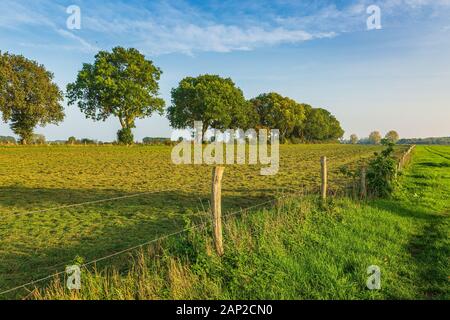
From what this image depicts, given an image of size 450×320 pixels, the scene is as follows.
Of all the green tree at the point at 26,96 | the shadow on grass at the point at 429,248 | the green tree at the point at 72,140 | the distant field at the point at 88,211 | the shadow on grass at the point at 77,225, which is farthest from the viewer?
the green tree at the point at 72,140

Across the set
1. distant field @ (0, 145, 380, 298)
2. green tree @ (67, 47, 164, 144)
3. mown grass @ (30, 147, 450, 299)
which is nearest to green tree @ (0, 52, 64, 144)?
green tree @ (67, 47, 164, 144)

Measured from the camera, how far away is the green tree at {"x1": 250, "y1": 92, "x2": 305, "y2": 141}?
99.1m

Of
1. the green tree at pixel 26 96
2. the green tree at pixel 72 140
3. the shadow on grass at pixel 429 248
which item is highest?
the green tree at pixel 26 96

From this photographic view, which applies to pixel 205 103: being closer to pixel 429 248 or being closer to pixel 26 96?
pixel 26 96

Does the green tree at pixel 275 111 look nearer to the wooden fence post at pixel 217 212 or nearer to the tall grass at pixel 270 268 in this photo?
the tall grass at pixel 270 268

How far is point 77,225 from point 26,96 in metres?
56.0

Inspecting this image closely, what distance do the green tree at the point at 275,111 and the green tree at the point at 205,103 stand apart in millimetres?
22295

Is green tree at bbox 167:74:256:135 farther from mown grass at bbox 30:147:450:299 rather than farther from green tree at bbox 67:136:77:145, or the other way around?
mown grass at bbox 30:147:450:299

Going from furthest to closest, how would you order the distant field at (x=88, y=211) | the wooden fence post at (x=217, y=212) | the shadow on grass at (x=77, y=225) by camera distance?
the distant field at (x=88, y=211), the shadow on grass at (x=77, y=225), the wooden fence post at (x=217, y=212)

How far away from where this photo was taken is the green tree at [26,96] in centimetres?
5322

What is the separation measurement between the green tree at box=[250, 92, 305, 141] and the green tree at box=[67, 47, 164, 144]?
45.3 metres

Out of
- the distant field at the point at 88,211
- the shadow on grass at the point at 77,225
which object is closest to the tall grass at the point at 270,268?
the shadow on grass at the point at 77,225
